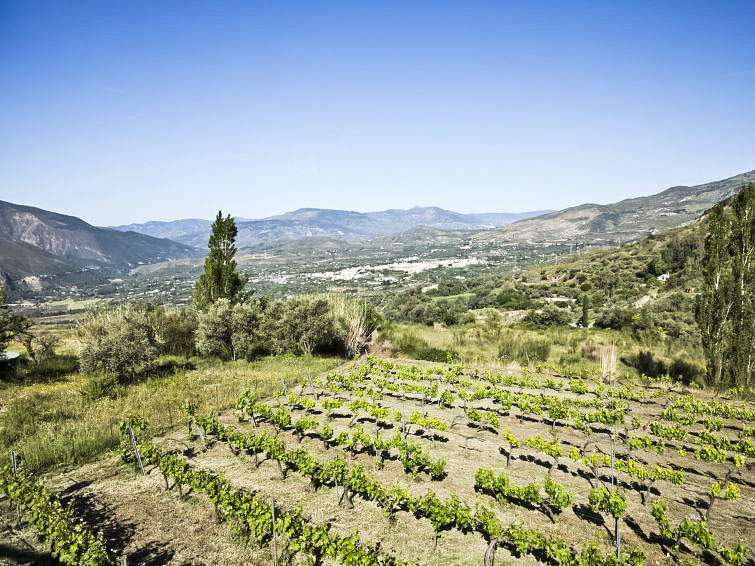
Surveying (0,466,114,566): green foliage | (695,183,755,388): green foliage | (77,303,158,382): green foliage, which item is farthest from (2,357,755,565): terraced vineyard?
(77,303,158,382): green foliage

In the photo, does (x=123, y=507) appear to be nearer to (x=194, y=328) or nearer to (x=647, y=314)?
(x=194, y=328)

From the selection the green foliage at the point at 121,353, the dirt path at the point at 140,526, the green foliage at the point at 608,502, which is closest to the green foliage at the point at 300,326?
the green foliage at the point at 121,353

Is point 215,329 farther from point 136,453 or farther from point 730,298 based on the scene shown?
point 730,298

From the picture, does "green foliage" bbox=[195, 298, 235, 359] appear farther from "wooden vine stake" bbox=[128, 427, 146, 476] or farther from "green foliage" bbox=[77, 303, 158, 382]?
"wooden vine stake" bbox=[128, 427, 146, 476]

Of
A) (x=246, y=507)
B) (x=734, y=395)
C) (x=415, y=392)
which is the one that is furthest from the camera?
(x=415, y=392)

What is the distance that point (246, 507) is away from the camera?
656 centimetres

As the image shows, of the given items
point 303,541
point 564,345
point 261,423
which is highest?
point 303,541

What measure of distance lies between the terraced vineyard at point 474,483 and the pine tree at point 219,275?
42.5 feet

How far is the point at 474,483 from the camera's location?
28.7 feet

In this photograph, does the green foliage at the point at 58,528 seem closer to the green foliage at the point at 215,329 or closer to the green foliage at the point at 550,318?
the green foliage at the point at 215,329

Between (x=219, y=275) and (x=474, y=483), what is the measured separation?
71.0 ft

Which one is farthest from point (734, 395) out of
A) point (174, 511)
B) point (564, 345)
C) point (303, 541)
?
point (174, 511)

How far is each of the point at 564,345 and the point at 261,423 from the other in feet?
66.2

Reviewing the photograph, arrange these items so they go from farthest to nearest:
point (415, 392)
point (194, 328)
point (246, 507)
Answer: point (194, 328) → point (415, 392) → point (246, 507)
